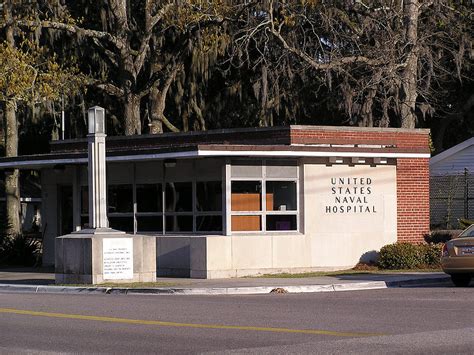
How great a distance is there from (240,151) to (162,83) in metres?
11.8

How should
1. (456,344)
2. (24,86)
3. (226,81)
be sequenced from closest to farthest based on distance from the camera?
(456,344), (24,86), (226,81)

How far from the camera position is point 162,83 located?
118 feet

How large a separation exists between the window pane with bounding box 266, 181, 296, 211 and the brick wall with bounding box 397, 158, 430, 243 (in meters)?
3.24

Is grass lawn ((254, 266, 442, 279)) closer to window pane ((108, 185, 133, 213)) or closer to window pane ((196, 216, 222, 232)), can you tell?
window pane ((196, 216, 222, 232))

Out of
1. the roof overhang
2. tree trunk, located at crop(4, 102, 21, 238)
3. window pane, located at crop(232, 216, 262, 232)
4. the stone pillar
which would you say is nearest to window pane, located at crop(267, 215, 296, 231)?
window pane, located at crop(232, 216, 262, 232)

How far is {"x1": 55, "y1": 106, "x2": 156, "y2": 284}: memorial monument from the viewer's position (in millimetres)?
23078

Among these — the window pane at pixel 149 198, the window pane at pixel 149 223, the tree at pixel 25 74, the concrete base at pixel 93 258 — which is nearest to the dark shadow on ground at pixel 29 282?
the concrete base at pixel 93 258

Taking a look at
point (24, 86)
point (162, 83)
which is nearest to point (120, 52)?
point (162, 83)

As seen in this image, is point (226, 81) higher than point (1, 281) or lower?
higher

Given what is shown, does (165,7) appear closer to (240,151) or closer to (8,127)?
(8,127)

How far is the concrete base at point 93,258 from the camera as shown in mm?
23047

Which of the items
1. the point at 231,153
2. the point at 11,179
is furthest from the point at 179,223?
the point at 11,179

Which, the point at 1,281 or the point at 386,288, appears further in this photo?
the point at 1,281

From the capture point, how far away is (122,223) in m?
28.6
